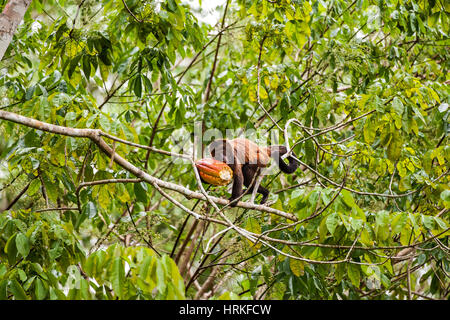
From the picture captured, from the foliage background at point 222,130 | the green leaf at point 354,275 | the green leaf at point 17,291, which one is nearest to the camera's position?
the green leaf at point 17,291

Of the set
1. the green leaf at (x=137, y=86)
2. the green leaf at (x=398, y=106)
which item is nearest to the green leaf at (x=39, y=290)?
the green leaf at (x=137, y=86)

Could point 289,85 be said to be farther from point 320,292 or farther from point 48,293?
point 48,293

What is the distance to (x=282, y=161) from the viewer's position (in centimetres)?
400

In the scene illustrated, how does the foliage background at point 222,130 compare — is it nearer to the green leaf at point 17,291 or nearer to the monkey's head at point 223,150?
the green leaf at point 17,291

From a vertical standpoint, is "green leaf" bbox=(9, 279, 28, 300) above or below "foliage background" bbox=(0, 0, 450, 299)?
below

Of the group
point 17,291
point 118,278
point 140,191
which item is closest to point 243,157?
point 140,191

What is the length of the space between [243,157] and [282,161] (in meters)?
0.34

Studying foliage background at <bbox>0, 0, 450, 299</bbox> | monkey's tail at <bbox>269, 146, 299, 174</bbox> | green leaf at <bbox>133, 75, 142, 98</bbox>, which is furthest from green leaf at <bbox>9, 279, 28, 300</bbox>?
monkey's tail at <bbox>269, 146, 299, 174</bbox>

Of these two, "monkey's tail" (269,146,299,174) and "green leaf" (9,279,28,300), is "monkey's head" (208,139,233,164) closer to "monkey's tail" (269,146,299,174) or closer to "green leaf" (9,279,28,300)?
"monkey's tail" (269,146,299,174)

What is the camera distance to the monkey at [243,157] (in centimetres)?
389

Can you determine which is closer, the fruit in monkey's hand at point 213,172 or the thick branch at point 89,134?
the thick branch at point 89,134

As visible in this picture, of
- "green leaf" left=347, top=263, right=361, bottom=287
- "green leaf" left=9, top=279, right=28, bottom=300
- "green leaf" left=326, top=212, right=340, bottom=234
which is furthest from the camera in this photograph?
"green leaf" left=347, top=263, right=361, bottom=287

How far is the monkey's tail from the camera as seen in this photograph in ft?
13.3

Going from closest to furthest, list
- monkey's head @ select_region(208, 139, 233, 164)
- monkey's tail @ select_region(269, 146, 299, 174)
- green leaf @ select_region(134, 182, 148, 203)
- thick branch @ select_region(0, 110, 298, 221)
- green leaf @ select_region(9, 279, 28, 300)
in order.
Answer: green leaf @ select_region(9, 279, 28, 300)
thick branch @ select_region(0, 110, 298, 221)
green leaf @ select_region(134, 182, 148, 203)
monkey's head @ select_region(208, 139, 233, 164)
monkey's tail @ select_region(269, 146, 299, 174)
